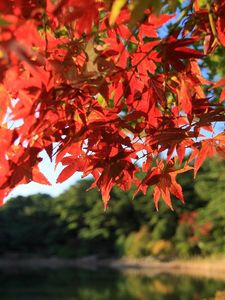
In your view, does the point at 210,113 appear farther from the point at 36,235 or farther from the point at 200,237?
the point at 36,235

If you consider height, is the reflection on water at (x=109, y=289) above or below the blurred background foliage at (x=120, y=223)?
below

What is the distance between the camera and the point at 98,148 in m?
0.60

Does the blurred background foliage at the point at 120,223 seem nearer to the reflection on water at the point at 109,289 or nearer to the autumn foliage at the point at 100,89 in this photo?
the reflection on water at the point at 109,289

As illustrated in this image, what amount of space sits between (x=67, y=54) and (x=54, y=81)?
0.12 feet

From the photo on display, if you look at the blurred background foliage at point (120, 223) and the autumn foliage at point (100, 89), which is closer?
the autumn foliage at point (100, 89)

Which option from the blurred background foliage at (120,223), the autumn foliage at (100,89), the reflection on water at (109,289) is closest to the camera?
the autumn foliage at (100,89)

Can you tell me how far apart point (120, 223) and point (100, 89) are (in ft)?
63.3

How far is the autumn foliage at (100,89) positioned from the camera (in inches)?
16.8

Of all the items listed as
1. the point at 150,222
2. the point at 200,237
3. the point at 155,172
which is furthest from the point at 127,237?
the point at 155,172

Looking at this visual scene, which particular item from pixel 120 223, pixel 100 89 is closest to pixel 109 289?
pixel 120 223

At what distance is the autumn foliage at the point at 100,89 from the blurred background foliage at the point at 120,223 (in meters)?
13.7

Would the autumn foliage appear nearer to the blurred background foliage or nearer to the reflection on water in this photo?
the reflection on water

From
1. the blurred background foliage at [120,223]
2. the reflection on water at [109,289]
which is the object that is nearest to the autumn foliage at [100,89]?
the reflection on water at [109,289]

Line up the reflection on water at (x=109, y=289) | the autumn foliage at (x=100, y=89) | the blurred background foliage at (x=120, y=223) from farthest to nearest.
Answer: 1. the blurred background foliage at (x=120, y=223)
2. the reflection on water at (x=109, y=289)
3. the autumn foliage at (x=100, y=89)
